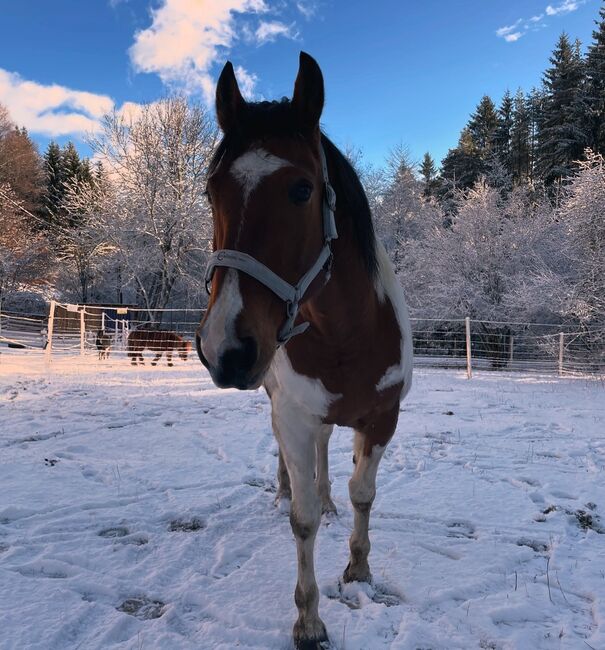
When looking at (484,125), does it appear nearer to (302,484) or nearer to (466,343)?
(466,343)

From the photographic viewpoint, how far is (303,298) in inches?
55.0

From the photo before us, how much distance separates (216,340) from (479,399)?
7.65 meters

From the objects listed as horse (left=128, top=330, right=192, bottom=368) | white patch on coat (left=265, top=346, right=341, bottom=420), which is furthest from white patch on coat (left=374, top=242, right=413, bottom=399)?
horse (left=128, top=330, right=192, bottom=368)

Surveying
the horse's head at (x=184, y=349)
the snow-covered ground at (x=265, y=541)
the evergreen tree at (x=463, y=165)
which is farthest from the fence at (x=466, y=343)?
the evergreen tree at (x=463, y=165)

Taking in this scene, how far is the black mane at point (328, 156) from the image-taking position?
4.53 ft

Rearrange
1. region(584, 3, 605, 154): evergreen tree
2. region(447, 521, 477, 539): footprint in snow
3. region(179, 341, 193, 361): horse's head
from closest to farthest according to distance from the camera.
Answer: region(447, 521, 477, 539): footprint in snow → region(179, 341, 193, 361): horse's head → region(584, 3, 605, 154): evergreen tree

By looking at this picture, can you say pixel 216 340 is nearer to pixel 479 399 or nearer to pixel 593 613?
pixel 593 613

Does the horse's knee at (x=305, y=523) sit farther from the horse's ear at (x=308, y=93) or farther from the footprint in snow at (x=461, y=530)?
the horse's ear at (x=308, y=93)

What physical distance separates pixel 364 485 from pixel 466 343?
547 inches

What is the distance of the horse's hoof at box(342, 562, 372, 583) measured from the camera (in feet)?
7.13

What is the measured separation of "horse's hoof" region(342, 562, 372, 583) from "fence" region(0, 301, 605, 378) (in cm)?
889

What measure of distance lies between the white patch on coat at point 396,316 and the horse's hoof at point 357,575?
930 mm

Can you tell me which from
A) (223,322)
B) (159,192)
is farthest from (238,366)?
(159,192)

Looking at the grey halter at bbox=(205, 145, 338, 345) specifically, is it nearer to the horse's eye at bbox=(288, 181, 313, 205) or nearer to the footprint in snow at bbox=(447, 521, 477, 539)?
the horse's eye at bbox=(288, 181, 313, 205)
